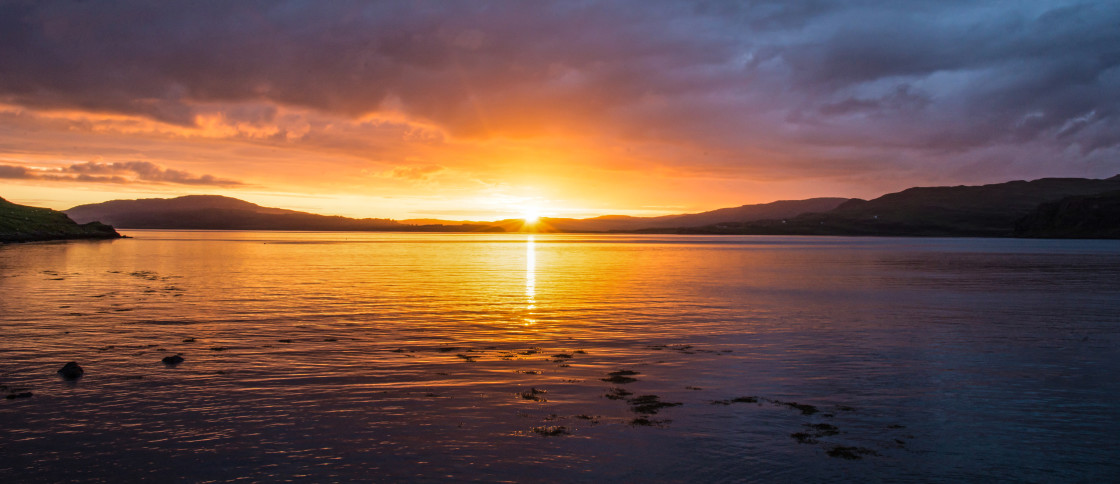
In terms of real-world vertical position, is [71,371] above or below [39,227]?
below

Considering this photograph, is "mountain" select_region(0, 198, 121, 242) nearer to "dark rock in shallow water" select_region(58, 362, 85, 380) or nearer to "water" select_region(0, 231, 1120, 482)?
"water" select_region(0, 231, 1120, 482)

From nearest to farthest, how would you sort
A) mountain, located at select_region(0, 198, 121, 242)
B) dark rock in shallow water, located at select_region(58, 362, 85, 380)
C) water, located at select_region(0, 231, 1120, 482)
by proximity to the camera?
water, located at select_region(0, 231, 1120, 482) → dark rock in shallow water, located at select_region(58, 362, 85, 380) → mountain, located at select_region(0, 198, 121, 242)

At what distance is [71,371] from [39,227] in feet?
480

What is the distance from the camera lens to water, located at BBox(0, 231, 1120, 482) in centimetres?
1140

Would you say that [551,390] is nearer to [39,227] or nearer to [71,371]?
[71,371]

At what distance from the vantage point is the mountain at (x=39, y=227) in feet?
394

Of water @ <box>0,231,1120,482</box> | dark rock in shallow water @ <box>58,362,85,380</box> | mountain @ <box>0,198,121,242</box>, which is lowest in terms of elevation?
Answer: water @ <box>0,231,1120,482</box>

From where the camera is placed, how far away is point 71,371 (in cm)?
1706

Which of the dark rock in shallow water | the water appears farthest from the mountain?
the dark rock in shallow water

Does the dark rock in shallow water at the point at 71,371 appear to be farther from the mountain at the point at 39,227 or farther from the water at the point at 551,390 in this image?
the mountain at the point at 39,227

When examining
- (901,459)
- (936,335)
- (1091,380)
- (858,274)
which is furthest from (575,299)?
(858,274)

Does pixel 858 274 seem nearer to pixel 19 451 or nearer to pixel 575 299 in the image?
pixel 575 299

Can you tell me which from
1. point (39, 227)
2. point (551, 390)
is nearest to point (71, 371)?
point (551, 390)

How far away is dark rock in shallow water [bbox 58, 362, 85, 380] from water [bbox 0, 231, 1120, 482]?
22.9 inches
